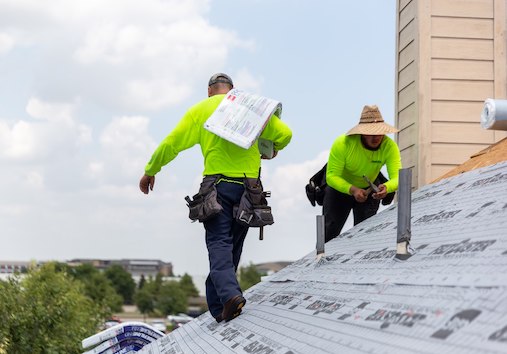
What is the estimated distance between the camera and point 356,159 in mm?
6031

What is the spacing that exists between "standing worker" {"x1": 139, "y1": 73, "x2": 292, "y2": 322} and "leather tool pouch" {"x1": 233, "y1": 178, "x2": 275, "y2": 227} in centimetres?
7

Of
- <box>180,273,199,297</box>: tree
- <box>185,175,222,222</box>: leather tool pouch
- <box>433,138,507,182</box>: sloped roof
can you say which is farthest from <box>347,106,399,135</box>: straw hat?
<box>180,273,199,297</box>: tree

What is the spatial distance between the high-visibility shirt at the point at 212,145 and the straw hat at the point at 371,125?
1.48 metres

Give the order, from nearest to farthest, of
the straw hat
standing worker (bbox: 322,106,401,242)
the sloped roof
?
1. the sloped roof
2. the straw hat
3. standing worker (bbox: 322,106,401,242)

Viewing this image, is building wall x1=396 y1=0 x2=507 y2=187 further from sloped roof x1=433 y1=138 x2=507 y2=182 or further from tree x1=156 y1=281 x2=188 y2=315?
tree x1=156 y1=281 x2=188 y2=315

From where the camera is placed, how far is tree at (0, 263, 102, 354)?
14.0 metres

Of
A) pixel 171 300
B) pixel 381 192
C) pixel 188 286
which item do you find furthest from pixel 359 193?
pixel 188 286

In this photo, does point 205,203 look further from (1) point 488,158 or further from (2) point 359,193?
(1) point 488,158

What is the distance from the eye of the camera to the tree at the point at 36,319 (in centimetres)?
1395

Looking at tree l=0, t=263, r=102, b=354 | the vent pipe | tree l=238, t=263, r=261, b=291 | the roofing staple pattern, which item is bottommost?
tree l=238, t=263, r=261, b=291

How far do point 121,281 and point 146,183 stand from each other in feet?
361

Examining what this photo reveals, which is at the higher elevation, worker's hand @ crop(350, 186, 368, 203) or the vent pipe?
worker's hand @ crop(350, 186, 368, 203)

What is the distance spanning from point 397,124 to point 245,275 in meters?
77.4

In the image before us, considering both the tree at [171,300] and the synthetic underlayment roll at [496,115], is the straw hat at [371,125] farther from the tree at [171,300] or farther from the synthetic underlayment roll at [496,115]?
the tree at [171,300]
